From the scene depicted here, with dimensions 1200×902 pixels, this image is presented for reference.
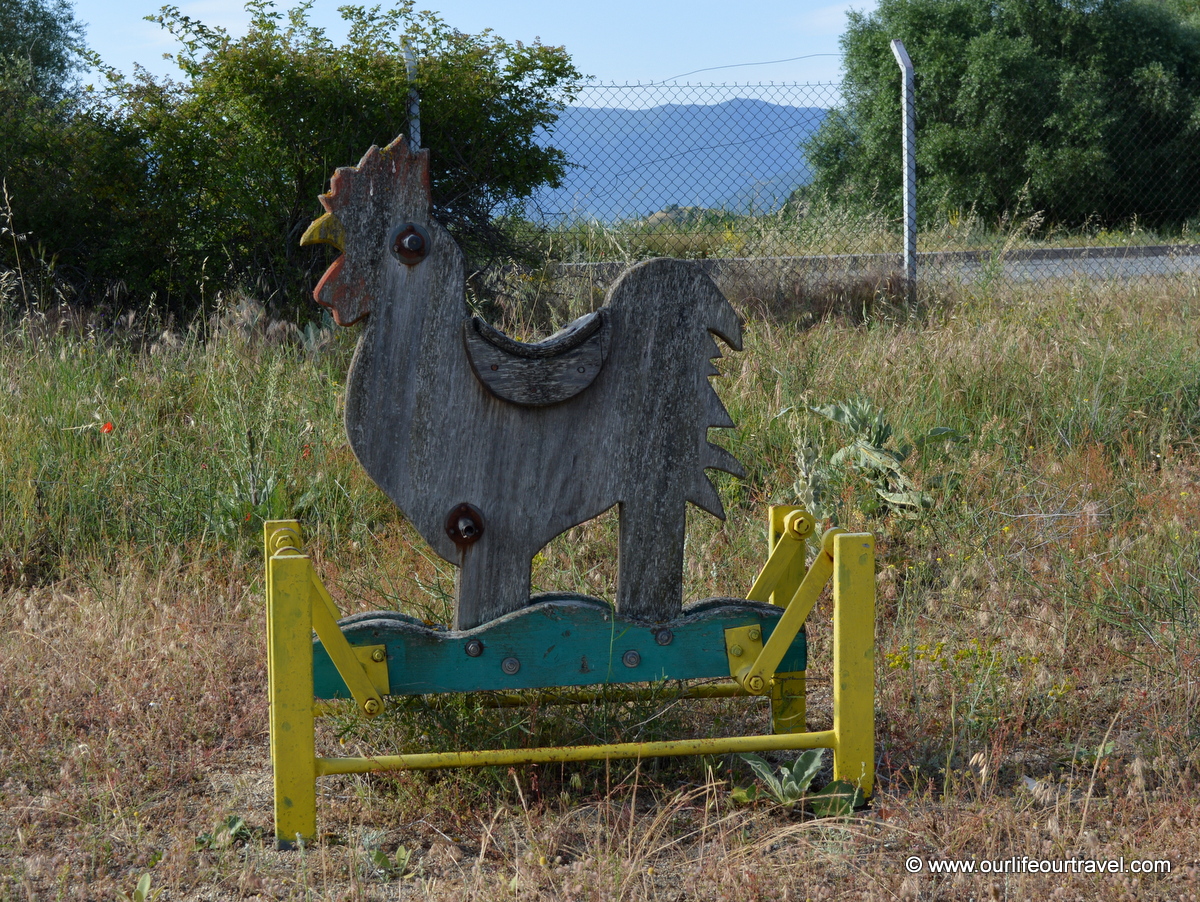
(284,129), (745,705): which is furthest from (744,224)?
(745,705)

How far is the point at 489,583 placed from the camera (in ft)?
8.59

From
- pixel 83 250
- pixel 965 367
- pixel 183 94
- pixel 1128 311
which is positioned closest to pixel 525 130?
pixel 183 94

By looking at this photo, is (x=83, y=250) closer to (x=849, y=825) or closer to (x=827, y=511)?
(x=827, y=511)

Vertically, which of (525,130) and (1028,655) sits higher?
(525,130)

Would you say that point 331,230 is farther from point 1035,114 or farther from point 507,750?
point 1035,114

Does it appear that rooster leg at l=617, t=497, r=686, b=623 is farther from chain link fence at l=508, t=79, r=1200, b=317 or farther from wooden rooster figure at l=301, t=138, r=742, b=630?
chain link fence at l=508, t=79, r=1200, b=317

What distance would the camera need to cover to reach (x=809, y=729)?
3.10 meters

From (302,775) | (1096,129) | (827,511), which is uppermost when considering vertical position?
(1096,129)

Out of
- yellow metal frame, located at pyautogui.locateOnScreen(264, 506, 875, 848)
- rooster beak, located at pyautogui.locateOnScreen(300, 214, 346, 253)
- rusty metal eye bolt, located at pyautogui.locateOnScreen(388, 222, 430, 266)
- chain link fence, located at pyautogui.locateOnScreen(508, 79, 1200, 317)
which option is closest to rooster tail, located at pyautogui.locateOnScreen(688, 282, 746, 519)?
yellow metal frame, located at pyautogui.locateOnScreen(264, 506, 875, 848)

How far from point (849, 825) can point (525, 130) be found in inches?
241

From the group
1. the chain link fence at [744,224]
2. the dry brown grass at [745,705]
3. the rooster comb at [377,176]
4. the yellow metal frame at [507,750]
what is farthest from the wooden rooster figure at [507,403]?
the chain link fence at [744,224]

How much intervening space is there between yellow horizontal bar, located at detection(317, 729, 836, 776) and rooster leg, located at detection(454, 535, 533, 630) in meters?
0.34

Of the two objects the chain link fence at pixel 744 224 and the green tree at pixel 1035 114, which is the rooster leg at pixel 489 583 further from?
the green tree at pixel 1035 114

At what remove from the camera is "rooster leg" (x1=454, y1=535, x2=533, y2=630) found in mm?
2609
